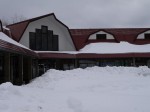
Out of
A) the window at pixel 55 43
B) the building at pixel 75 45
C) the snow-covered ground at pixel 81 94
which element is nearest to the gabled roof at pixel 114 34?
the building at pixel 75 45

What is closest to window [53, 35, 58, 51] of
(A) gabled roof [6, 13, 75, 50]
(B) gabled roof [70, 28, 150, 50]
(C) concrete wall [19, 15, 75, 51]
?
(C) concrete wall [19, 15, 75, 51]

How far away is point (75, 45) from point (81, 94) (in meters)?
17.5

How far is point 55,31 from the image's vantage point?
27062 mm

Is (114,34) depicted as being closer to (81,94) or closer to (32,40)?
(32,40)

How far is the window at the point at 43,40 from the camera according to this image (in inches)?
1022

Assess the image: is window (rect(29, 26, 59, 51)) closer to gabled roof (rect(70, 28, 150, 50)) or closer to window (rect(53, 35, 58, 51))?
window (rect(53, 35, 58, 51))

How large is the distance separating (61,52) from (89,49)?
2838mm

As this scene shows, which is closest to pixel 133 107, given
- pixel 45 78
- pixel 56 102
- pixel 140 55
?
pixel 56 102

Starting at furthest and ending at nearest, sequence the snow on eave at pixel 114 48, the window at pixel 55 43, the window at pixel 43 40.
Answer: the window at pixel 55 43 → the snow on eave at pixel 114 48 → the window at pixel 43 40

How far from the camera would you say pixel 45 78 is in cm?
1630

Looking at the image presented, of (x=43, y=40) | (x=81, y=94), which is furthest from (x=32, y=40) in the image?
(x=81, y=94)

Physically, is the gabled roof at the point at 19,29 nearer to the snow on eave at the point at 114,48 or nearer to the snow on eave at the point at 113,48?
the snow on eave at the point at 113,48

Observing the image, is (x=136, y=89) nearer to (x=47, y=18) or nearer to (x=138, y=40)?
(x=47, y=18)

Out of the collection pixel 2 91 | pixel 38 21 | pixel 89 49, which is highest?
pixel 38 21
